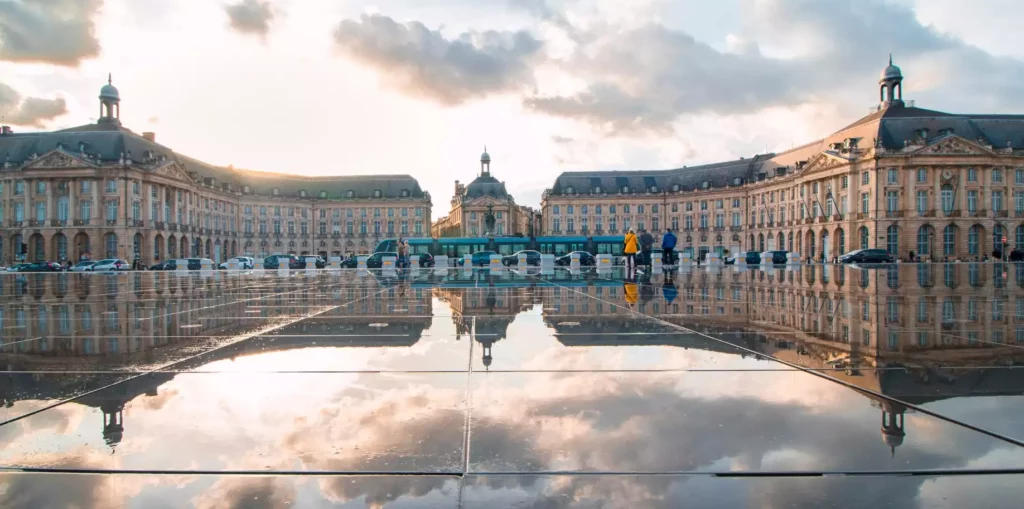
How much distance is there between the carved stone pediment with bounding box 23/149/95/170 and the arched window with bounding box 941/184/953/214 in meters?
98.5

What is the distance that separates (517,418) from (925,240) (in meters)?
79.8

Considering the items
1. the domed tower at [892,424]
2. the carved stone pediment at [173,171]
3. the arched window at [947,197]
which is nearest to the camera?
the domed tower at [892,424]

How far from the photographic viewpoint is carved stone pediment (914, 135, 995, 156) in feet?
218

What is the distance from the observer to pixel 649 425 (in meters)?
2.91

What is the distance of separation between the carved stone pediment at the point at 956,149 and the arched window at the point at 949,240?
27.1 ft

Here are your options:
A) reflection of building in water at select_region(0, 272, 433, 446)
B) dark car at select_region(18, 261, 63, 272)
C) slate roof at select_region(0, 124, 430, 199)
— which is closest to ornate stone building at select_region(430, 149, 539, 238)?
slate roof at select_region(0, 124, 430, 199)

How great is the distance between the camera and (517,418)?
3.03m

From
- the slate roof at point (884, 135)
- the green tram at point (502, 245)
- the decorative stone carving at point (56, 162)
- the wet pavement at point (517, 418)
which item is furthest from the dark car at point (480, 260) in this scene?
the decorative stone carving at point (56, 162)

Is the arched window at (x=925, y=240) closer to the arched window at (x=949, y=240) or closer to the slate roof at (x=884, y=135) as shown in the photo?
the arched window at (x=949, y=240)

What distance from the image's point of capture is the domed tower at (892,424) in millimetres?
2610

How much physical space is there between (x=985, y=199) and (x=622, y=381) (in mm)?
82723

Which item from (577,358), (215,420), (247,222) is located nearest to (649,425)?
(577,358)

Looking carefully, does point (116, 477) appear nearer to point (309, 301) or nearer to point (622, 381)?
point (622, 381)

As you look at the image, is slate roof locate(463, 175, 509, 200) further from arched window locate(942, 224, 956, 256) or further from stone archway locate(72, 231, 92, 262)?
arched window locate(942, 224, 956, 256)
